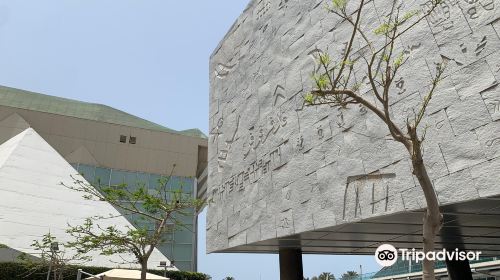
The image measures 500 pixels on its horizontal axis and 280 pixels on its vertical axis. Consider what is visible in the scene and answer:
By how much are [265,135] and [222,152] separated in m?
3.49

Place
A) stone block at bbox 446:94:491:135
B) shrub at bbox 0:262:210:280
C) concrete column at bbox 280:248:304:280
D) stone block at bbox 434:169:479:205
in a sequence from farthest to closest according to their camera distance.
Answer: shrub at bbox 0:262:210:280 → concrete column at bbox 280:248:304:280 → stone block at bbox 446:94:491:135 → stone block at bbox 434:169:479:205

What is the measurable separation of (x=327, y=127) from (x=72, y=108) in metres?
40.1

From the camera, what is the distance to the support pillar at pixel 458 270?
16578 mm

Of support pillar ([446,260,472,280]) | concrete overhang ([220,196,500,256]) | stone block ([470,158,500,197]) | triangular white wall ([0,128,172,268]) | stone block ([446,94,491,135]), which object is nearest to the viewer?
stone block ([470,158,500,197])

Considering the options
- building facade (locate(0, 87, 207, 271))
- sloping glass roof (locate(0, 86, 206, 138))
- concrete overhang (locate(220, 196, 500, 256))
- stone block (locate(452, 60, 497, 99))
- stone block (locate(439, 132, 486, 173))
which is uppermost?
sloping glass roof (locate(0, 86, 206, 138))

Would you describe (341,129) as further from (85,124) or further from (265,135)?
(85,124)

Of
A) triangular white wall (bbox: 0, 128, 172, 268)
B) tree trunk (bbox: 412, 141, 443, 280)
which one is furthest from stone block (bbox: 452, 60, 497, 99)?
triangular white wall (bbox: 0, 128, 172, 268)

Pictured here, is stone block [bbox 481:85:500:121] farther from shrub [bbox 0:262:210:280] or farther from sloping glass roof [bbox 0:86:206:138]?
sloping glass roof [bbox 0:86:206:138]

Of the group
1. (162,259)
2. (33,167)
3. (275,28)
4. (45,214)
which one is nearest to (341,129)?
(275,28)

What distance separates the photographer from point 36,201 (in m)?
24.1

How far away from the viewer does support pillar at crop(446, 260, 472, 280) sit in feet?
54.4

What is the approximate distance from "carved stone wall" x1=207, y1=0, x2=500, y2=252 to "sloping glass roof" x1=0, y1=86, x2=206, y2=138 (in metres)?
28.8

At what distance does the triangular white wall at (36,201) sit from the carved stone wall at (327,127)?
11.0 m

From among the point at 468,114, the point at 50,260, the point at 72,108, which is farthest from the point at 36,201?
the point at 468,114
